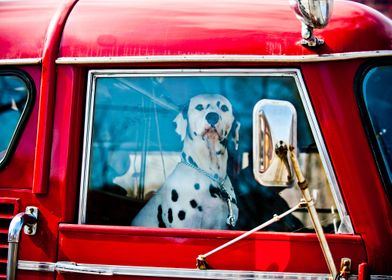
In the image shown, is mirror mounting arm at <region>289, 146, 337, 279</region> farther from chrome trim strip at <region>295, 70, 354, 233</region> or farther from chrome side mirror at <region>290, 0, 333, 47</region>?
chrome side mirror at <region>290, 0, 333, 47</region>

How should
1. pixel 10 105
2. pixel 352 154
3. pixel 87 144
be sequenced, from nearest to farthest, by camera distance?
pixel 352 154, pixel 87 144, pixel 10 105

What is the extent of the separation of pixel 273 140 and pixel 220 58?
0.50 metres

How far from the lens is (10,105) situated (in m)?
2.96

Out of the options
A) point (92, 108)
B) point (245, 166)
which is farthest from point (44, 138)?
point (245, 166)

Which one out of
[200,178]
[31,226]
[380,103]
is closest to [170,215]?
[200,178]

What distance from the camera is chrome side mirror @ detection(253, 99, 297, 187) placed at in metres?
2.45

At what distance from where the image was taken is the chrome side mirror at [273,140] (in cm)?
245

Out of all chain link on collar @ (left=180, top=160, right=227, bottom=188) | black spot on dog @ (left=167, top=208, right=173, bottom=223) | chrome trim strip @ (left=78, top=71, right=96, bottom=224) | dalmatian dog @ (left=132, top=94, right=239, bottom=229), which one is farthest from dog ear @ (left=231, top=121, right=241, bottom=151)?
chrome trim strip @ (left=78, top=71, right=96, bottom=224)

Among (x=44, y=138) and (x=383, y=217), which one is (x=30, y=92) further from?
(x=383, y=217)

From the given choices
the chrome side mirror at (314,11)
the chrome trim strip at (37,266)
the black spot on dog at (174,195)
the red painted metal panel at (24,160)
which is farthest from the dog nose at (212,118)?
the chrome trim strip at (37,266)

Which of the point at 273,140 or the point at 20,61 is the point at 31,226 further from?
the point at 273,140

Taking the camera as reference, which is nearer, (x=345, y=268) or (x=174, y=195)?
(x=345, y=268)

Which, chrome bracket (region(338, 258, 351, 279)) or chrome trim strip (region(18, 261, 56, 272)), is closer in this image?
chrome bracket (region(338, 258, 351, 279))

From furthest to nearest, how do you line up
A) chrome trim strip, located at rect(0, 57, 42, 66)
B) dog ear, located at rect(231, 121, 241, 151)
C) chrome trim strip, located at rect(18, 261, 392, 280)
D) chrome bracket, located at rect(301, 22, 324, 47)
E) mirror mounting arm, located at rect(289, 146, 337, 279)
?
chrome trim strip, located at rect(0, 57, 42, 66), dog ear, located at rect(231, 121, 241, 151), chrome bracket, located at rect(301, 22, 324, 47), chrome trim strip, located at rect(18, 261, 392, 280), mirror mounting arm, located at rect(289, 146, 337, 279)
